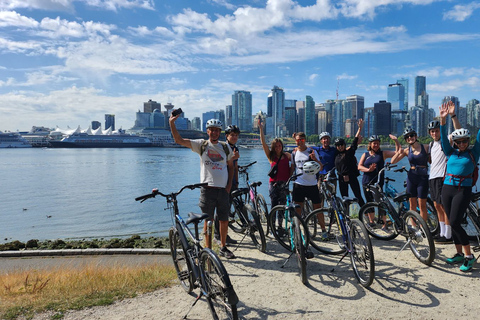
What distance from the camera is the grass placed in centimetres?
404

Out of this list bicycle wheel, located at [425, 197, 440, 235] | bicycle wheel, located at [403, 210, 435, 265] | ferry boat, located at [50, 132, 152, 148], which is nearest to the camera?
bicycle wheel, located at [403, 210, 435, 265]

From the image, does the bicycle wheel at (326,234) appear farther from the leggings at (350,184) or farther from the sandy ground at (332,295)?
the leggings at (350,184)

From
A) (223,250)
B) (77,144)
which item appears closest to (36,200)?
(223,250)

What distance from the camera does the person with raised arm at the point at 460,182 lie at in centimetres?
469

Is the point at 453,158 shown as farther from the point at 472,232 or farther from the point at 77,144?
the point at 77,144

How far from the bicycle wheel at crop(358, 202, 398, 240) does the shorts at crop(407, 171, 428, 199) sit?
658mm

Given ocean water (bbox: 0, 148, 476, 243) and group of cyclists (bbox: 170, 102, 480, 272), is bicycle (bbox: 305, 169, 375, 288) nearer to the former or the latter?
group of cyclists (bbox: 170, 102, 480, 272)

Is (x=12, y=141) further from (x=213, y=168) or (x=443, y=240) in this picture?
(x=443, y=240)

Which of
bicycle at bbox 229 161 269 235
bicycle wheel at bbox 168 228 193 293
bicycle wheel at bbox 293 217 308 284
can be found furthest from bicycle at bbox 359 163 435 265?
bicycle wheel at bbox 168 228 193 293

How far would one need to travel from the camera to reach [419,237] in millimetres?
5156

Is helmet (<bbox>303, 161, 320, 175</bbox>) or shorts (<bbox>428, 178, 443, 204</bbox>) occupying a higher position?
helmet (<bbox>303, 161, 320, 175</bbox>)

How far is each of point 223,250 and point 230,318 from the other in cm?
223

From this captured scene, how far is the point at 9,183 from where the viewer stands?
3722cm

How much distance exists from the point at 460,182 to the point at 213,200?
3.50m
